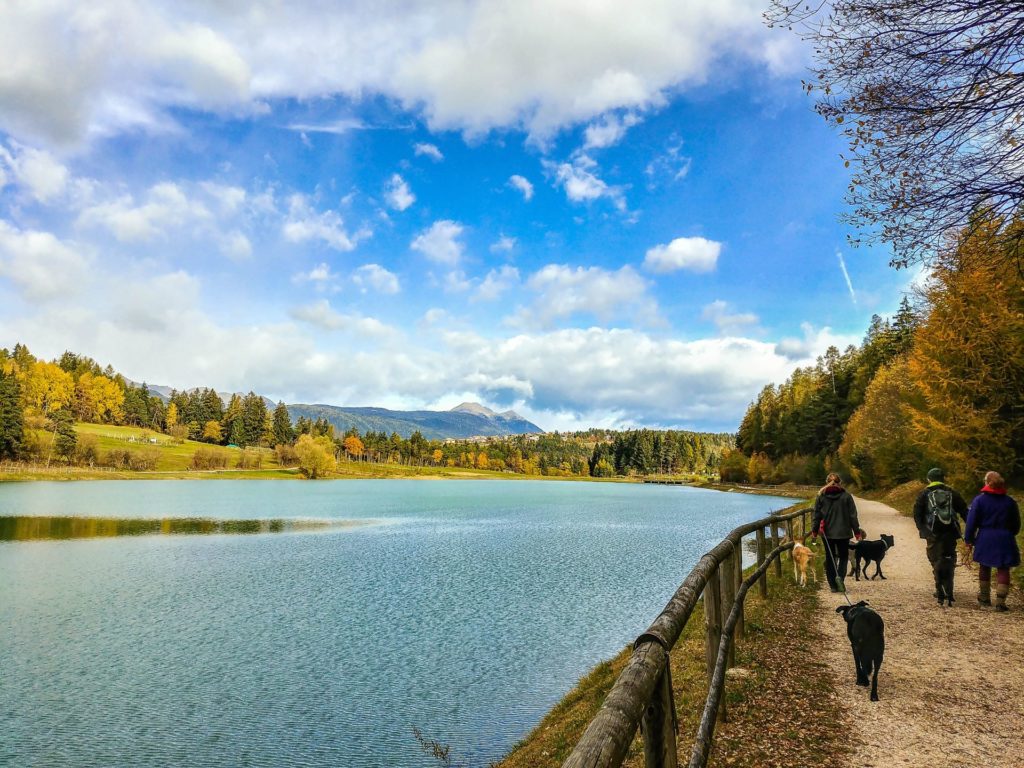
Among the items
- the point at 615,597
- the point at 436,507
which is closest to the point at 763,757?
the point at 615,597

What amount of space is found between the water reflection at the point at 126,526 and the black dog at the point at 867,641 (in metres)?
40.9

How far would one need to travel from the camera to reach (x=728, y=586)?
8.20 m

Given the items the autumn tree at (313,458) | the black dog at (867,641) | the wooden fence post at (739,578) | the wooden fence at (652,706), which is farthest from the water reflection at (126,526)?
the autumn tree at (313,458)

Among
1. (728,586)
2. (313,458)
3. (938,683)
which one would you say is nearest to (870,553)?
(938,683)

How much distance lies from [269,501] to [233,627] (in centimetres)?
5963

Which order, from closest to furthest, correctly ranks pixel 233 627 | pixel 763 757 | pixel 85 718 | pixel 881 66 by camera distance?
1. pixel 763 757
2. pixel 881 66
3. pixel 85 718
4. pixel 233 627

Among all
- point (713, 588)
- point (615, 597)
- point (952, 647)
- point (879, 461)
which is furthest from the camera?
point (879, 461)

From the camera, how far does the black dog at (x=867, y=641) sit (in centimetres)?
688

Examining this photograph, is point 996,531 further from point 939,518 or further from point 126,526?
point 126,526

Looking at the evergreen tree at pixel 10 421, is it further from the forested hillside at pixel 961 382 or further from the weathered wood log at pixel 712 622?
the weathered wood log at pixel 712 622

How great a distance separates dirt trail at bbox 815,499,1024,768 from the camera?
572 centimetres

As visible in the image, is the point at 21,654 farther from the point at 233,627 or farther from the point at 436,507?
the point at 436,507

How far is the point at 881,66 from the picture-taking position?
8055 millimetres

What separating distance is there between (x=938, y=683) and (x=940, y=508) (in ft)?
17.2
